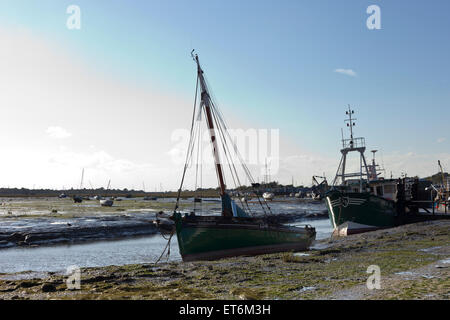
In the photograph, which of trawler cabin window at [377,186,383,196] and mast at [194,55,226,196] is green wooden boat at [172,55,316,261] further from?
trawler cabin window at [377,186,383,196]

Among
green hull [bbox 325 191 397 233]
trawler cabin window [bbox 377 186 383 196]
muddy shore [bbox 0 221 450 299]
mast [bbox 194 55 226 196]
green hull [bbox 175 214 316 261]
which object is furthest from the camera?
trawler cabin window [bbox 377 186 383 196]

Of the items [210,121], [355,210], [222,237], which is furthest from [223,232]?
[355,210]

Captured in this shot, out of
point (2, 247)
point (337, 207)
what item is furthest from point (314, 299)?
point (2, 247)

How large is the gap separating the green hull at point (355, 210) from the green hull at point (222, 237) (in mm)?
14459

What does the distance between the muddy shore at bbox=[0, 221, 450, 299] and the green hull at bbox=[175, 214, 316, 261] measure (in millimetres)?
4059

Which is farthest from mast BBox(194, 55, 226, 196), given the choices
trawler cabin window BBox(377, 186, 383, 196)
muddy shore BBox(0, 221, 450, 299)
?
trawler cabin window BBox(377, 186, 383, 196)

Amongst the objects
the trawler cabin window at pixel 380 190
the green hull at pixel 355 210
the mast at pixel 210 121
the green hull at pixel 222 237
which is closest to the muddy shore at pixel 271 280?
the green hull at pixel 222 237

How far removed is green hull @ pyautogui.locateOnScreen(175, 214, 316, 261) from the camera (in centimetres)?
2430

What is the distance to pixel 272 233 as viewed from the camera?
27.6 metres

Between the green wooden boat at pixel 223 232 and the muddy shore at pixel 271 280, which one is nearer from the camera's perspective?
the muddy shore at pixel 271 280

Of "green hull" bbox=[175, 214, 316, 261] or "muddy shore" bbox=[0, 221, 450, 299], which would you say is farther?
"green hull" bbox=[175, 214, 316, 261]

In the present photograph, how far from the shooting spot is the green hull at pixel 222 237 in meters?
24.3

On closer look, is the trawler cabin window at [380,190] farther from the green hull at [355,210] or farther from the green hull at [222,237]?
the green hull at [222,237]
